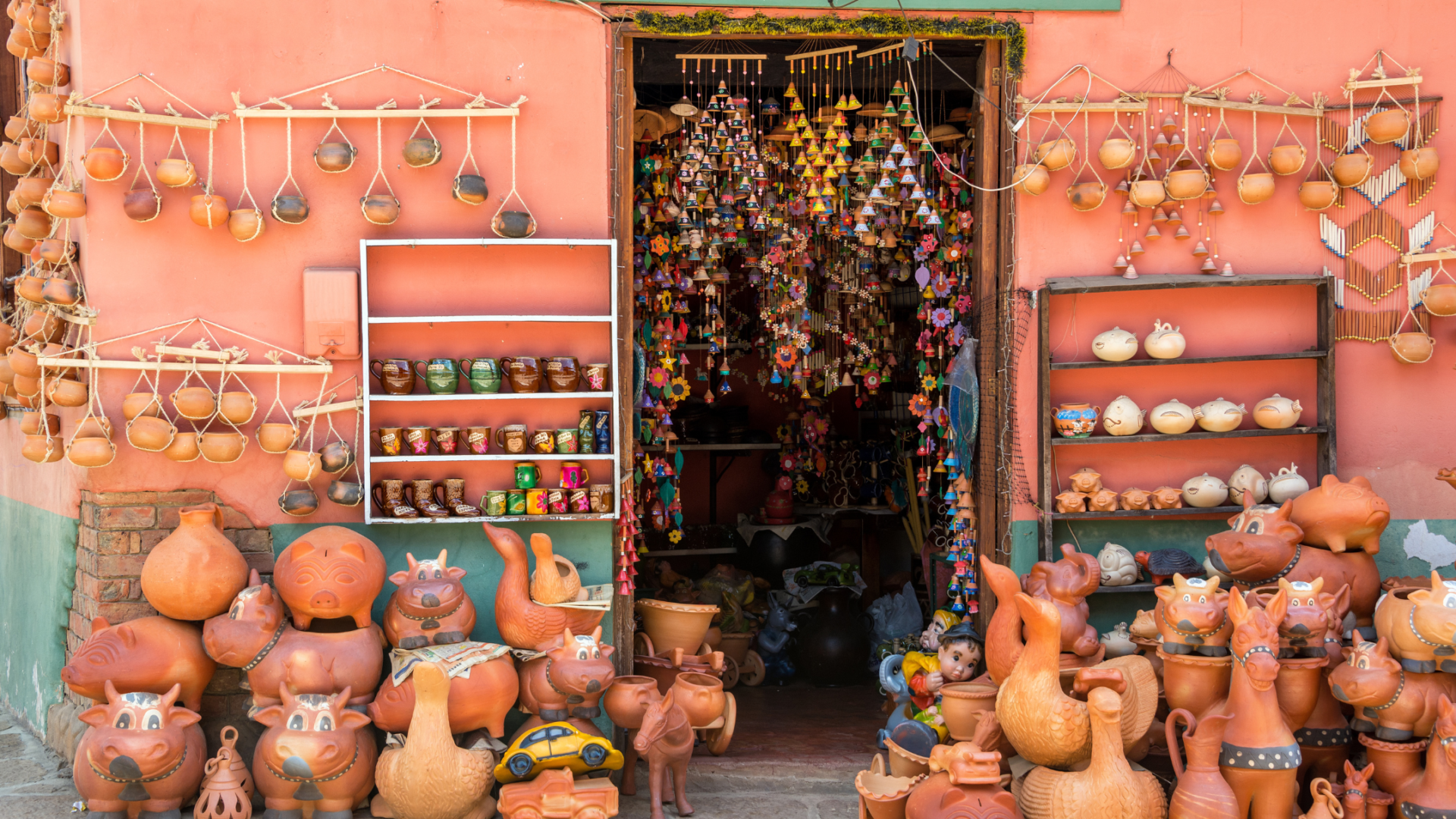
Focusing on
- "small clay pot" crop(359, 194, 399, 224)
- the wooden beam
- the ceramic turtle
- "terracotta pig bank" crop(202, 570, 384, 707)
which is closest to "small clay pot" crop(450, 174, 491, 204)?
"small clay pot" crop(359, 194, 399, 224)

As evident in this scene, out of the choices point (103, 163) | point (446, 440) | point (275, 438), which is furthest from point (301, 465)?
point (103, 163)

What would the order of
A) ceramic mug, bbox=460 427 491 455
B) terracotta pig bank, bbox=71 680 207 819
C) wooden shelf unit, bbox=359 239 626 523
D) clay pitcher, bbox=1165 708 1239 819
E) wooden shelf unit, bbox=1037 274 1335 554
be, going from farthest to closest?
wooden shelf unit, bbox=1037 274 1335 554, ceramic mug, bbox=460 427 491 455, wooden shelf unit, bbox=359 239 626 523, terracotta pig bank, bbox=71 680 207 819, clay pitcher, bbox=1165 708 1239 819

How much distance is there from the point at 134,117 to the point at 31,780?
104 inches

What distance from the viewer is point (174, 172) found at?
4.22 m

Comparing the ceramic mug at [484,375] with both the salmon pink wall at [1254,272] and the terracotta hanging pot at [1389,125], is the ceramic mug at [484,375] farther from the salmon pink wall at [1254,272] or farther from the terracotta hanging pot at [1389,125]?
the terracotta hanging pot at [1389,125]

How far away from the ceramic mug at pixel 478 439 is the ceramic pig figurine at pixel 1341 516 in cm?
313

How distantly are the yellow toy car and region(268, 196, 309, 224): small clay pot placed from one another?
2151 millimetres

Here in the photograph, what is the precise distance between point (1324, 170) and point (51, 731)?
5840 mm

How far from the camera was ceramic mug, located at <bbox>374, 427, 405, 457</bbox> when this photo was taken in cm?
439

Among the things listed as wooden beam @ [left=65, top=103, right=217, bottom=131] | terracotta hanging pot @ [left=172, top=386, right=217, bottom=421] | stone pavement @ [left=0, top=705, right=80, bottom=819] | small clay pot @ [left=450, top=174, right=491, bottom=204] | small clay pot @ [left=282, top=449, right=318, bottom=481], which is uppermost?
wooden beam @ [left=65, top=103, right=217, bottom=131]

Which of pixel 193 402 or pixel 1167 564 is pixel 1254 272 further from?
pixel 193 402

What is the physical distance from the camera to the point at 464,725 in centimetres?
398

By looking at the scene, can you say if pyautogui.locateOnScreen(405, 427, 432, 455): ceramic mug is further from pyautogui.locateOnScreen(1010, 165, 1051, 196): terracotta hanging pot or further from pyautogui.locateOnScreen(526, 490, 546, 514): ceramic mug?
pyautogui.locateOnScreen(1010, 165, 1051, 196): terracotta hanging pot

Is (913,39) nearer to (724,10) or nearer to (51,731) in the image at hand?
(724,10)
